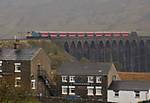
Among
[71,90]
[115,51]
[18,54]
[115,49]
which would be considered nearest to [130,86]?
[71,90]

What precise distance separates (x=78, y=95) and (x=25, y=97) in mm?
13591

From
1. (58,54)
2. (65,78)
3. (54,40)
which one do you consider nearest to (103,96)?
(65,78)

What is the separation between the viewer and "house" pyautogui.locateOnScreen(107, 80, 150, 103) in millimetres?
45188

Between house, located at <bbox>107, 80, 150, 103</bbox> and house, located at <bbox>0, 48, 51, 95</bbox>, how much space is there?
8.10 metres

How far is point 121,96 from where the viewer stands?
151 ft

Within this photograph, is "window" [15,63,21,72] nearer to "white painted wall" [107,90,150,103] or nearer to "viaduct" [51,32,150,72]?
"white painted wall" [107,90,150,103]

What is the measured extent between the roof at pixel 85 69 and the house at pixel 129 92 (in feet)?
7.53

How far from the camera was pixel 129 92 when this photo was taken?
45594mm

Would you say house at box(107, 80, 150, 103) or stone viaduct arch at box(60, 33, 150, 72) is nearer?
house at box(107, 80, 150, 103)

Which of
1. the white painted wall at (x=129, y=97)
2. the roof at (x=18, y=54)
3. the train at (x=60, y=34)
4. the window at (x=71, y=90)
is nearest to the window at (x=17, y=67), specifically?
the roof at (x=18, y=54)

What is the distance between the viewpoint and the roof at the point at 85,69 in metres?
48.2

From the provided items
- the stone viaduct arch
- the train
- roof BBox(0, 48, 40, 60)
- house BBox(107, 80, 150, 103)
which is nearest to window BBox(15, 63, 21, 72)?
roof BBox(0, 48, 40, 60)

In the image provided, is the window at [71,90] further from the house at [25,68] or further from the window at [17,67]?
the window at [17,67]

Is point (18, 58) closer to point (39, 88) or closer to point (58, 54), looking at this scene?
point (39, 88)
